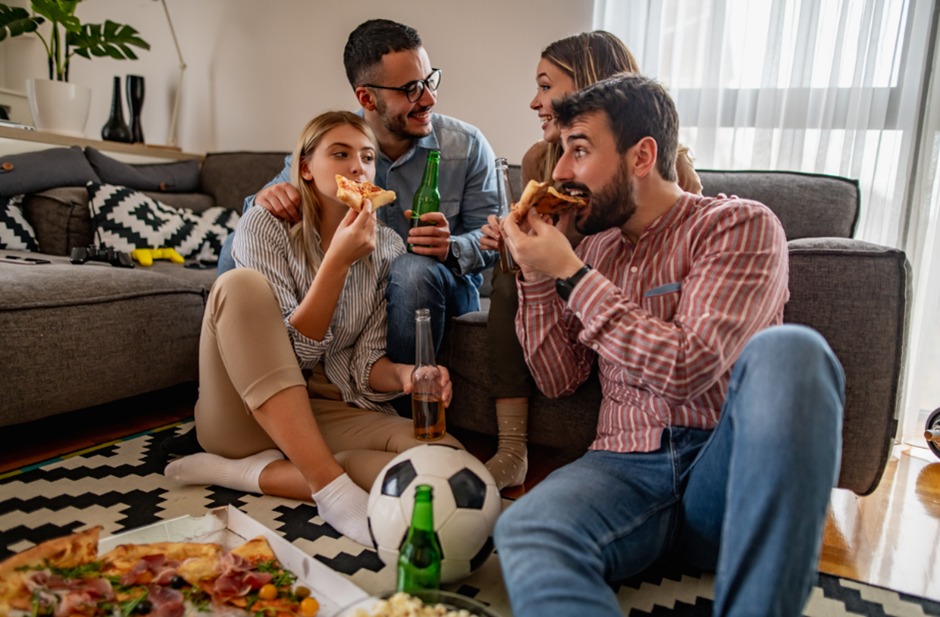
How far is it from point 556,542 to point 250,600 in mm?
547

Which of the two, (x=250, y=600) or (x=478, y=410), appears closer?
(x=250, y=600)

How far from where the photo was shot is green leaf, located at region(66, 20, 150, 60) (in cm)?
316

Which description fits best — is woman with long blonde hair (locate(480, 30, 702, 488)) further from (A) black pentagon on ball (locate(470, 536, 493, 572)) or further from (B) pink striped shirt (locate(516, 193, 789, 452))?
(A) black pentagon on ball (locate(470, 536, 493, 572))

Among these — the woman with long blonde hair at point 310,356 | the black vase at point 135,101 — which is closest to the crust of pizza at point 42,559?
the woman with long blonde hair at point 310,356

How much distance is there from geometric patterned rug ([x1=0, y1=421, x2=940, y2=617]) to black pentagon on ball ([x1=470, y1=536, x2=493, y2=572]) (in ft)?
0.21

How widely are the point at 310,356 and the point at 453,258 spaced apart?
489 millimetres

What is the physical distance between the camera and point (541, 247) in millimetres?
1271

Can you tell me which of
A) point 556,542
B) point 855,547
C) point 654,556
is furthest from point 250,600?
point 855,547

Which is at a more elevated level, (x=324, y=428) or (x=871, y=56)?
(x=871, y=56)

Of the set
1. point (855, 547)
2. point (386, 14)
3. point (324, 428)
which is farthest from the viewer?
point (386, 14)

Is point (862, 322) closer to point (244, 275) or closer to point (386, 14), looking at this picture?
point (244, 275)

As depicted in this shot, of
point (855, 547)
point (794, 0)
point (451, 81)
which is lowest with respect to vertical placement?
point (855, 547)

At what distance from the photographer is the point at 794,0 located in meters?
2.50

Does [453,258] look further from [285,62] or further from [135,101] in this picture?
[135,101]
